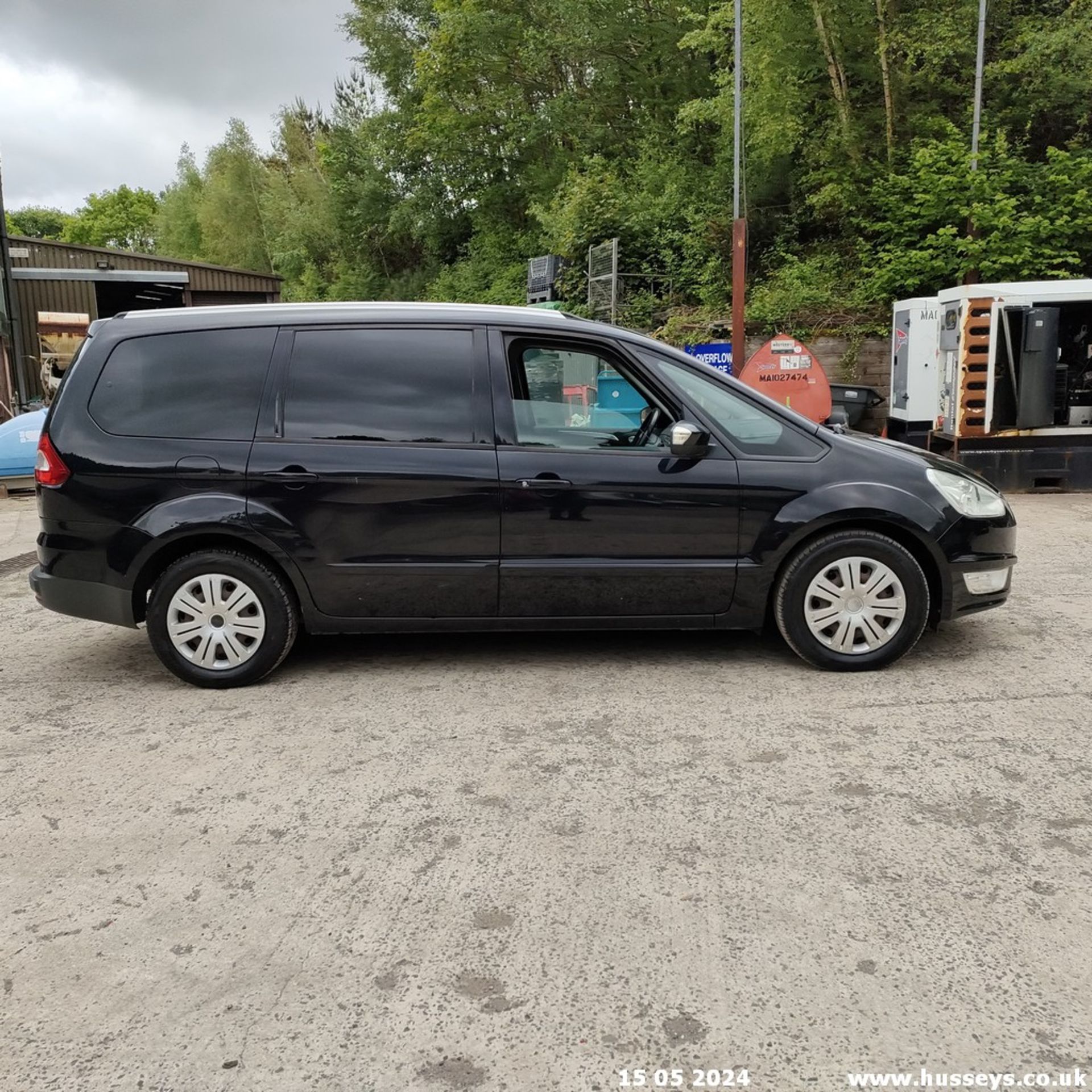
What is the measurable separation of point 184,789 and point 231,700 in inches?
38.8

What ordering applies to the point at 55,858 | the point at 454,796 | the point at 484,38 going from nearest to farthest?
the point at 55,858 → the point at 454,796 → the point at 484,38

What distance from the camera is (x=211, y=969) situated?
2.47 metres

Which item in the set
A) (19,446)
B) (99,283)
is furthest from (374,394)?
(99,283)

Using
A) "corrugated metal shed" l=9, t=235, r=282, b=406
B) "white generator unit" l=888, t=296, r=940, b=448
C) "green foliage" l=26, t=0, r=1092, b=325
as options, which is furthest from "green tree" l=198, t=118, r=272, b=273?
"white generator unit" l=888, t=296, r=940, b=448

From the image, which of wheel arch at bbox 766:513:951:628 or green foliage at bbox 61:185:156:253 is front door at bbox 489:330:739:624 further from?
green foliage at bbox 61:185:156:253

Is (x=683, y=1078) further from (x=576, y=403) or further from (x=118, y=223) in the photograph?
(x=118, y=223)

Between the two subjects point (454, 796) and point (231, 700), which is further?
point (231, 700)

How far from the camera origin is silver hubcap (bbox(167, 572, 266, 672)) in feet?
15.0

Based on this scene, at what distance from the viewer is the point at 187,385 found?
465 cm

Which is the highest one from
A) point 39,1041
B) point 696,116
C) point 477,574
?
point 696,116

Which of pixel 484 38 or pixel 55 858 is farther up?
pixel 484 38

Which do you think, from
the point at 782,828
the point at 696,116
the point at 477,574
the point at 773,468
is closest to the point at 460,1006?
the point at 782,828

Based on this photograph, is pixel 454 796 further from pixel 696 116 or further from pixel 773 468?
pixel 696 116

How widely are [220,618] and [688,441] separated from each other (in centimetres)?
240
